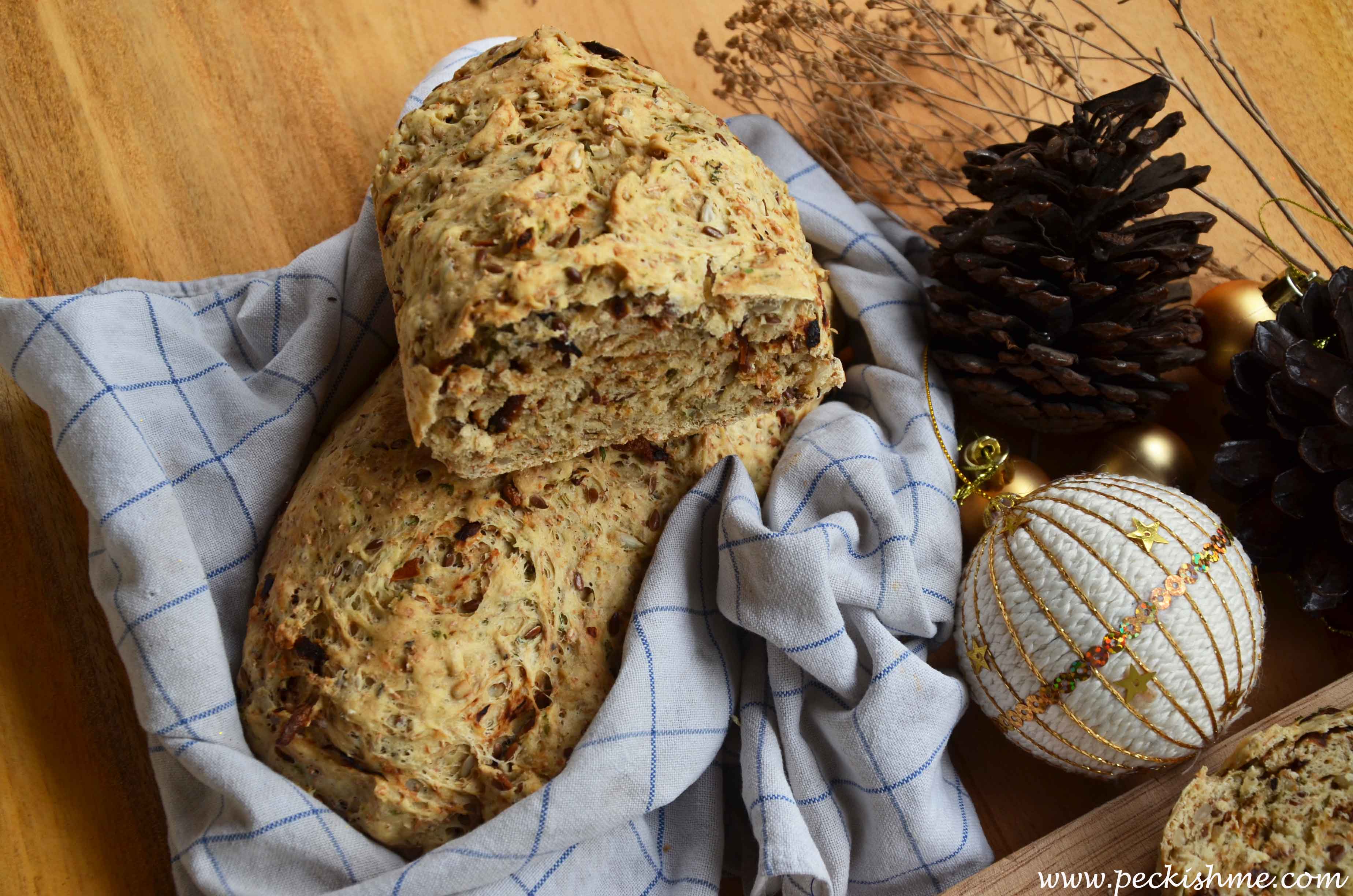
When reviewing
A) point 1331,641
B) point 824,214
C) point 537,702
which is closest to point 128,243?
point 537,702

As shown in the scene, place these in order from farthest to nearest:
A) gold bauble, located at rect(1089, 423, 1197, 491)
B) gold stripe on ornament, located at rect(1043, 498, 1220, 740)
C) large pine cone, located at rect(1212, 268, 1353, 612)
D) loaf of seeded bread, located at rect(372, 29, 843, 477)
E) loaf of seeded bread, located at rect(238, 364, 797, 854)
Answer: gold bauble, located at rect(1089, 423, 1197, 491) < large pine cone, located at rect(1212, 268, 1353, 612) < gold stripe on ornament, located at rect(1043, 498, 1220, 740) < loaf of seeded bread, located at rect(238, 364, 797, 854) < loaf of seeded bread, located at rect(372, 29, 843, 477)

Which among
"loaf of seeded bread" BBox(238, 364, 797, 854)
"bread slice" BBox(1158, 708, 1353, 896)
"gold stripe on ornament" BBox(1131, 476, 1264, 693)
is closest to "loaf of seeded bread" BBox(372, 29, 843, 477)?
"loaf of seeded bread" BBox(238, 364, 797, 854)

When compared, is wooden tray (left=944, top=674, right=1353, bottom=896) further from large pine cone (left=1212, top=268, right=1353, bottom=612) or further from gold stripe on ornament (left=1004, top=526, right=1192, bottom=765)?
large pine cone (left=1212, top=268, right=1353, bottom=612)

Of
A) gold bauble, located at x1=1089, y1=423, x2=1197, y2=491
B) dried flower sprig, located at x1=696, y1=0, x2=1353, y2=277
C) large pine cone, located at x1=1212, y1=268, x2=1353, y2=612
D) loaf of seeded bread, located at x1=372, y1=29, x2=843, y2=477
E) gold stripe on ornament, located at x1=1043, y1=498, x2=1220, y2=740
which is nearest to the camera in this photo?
loaf of seeded bread, located at x1=372, y1=29, x2=843, y2=477

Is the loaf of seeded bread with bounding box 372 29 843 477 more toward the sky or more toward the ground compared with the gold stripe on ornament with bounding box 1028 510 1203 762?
more toward the sky

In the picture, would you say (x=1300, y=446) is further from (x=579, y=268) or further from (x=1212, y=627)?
(x=579, y=268)

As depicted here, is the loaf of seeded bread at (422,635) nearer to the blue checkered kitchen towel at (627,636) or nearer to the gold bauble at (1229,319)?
the blue checkered kitchen towel at (627,636)

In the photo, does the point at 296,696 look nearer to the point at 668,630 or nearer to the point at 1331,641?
the point at 668,630
